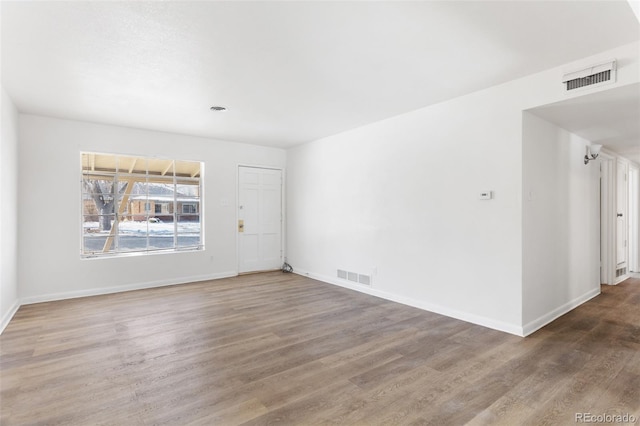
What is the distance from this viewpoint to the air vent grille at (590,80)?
2.79 meters

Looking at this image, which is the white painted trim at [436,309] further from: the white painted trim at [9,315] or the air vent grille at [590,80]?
the white painted trim at [9,315]

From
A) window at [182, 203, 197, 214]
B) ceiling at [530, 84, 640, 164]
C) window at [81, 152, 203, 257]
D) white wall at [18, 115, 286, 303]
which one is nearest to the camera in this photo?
ceiling at [530, 84, 640, 164]

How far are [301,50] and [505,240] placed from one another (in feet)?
9.27

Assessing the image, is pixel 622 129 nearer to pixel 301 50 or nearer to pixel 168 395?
pixel 301 50

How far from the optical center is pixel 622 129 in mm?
4059

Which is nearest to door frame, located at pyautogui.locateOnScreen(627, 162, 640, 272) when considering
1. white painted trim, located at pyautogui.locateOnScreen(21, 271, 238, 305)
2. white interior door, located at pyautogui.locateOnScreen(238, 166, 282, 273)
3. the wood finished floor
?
the wood finished floor

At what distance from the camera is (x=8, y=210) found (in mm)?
3926

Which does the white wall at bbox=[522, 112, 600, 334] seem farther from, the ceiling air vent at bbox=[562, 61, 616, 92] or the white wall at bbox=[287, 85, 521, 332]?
the ceiling air vent at bbox=[562, 61, 616, 92]

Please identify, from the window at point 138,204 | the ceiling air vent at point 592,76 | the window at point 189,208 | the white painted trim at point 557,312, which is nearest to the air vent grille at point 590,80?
the ceiling air vent at point 592,76

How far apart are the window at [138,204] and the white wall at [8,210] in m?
0.85

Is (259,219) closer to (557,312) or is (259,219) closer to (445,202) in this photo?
(445,202)

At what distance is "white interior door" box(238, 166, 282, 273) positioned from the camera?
657 cm

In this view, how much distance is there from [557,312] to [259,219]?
17.0 ft

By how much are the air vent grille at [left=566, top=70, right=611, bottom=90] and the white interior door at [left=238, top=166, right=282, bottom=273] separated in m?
5.21
